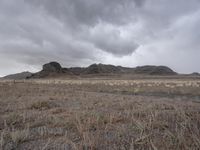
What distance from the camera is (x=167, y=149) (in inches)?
142

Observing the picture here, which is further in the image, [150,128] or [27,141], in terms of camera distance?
[150,128]

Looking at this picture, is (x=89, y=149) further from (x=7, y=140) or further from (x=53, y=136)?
(x=7, y=140)

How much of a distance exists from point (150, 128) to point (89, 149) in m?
1.82

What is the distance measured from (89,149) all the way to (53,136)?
1.36 meters

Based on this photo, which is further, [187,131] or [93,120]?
[93,120]

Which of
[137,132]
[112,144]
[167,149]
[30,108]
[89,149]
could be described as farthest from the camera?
[30,108]

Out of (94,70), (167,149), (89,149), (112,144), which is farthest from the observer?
(94,70)

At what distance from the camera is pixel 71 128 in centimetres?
564

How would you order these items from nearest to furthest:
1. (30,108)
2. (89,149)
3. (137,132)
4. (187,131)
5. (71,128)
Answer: (89,149)
(187,131)
(137,132)
(71,128)
(30,108)

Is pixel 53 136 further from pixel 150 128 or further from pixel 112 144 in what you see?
pixel 150 128

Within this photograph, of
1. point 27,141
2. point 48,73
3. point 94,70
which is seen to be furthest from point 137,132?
point 94,70

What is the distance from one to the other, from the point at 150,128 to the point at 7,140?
3.31 metres

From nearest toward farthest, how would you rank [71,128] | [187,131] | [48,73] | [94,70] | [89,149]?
[89,149] < [187,131] < [71,128] < [48,73] < [94,70]

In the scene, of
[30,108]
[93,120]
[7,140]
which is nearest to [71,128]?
[93,120]
